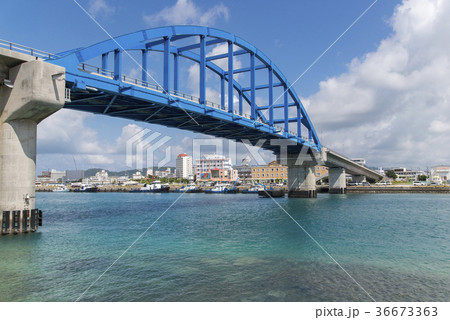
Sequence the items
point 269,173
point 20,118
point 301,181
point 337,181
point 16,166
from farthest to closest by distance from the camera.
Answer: point 269,173 → point 337,181 → point 301,181 → point 20,118 → point 16,166

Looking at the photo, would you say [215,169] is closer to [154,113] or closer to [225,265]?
[154,113]

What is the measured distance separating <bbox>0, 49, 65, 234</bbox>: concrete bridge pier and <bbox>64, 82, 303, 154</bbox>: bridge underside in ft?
11.6

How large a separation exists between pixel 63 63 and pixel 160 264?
657 inches

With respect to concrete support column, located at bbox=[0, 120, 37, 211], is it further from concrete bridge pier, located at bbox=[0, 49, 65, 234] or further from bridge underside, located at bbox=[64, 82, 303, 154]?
bridge underside, located at bbox=[64, 82, 303, 154]

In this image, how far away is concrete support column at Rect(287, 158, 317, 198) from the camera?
240 ft

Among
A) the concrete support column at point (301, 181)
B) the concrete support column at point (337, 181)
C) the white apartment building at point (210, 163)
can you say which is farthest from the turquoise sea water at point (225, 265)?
the white apartment building at point (210, 163)

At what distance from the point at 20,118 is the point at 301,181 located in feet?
199

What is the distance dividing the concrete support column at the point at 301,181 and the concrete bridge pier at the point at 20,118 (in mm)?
59074

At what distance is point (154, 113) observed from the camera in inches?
1372

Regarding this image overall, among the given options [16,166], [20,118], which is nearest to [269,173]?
[20,118]

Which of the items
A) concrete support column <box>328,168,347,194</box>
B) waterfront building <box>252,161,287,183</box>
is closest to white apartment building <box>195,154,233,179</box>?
waterfront building <box>252,161,287,183</box>

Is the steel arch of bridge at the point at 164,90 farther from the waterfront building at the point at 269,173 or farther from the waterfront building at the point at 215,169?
the waterfront building at the point at 215,169

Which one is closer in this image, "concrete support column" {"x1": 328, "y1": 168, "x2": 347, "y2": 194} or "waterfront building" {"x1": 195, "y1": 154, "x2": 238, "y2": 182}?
"concrete support column" {"x1": 328, "y1": 168, "x2": 347, "y2": 194}
